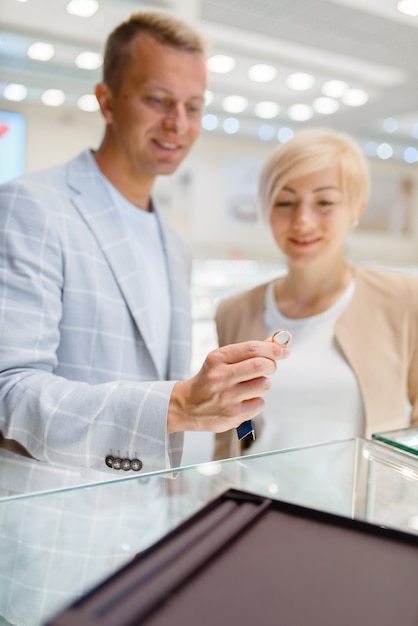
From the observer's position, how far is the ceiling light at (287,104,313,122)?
3087mm

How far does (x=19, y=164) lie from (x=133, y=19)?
45.4 inches

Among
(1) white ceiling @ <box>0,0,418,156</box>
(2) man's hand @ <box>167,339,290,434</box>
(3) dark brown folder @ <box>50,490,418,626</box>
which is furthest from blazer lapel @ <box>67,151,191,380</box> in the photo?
(1) white ceiling @ <box>0,0,418,156</box>

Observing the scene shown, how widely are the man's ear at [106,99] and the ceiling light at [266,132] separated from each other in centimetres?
228

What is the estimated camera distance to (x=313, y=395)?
120 cm

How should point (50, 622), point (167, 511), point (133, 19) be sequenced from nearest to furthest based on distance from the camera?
point (50, 622) < point (167, 511) < point (133, 19)

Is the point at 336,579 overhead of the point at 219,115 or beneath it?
beneath

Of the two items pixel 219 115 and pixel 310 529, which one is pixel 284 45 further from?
pixel 310 529

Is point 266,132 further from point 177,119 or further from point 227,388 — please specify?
point 227,388

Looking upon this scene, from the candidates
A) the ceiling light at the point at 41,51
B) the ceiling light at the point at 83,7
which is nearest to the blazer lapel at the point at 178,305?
the ceiling light at the point at 83,7

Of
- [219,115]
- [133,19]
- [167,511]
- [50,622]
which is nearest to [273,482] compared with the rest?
[167,511]

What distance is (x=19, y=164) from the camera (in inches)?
84.7

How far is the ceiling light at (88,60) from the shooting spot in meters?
2.13

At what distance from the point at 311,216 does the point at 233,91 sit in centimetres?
179

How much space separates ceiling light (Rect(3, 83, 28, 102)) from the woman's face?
4.88 feet
